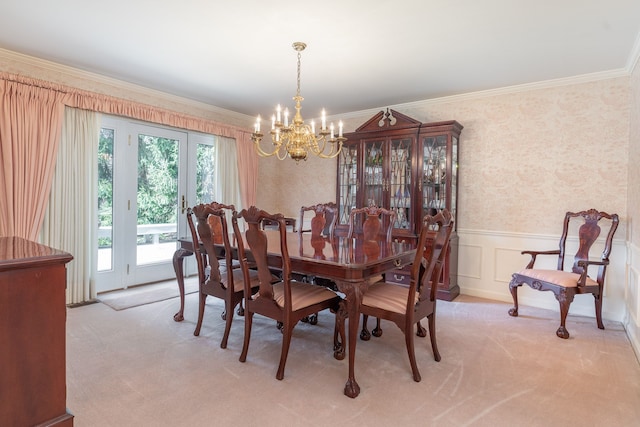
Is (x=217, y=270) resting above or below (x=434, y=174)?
below

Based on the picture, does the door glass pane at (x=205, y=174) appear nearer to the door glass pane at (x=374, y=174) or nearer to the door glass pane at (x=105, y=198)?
the door glass pane at (x=105, y=198)

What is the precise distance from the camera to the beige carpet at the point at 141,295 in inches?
142

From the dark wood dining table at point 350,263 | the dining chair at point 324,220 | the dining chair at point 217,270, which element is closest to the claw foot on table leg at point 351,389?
the dark wood dining table at point 350,263

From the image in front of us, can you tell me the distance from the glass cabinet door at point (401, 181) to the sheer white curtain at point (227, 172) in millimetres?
2268

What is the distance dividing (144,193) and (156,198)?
0.53 ft

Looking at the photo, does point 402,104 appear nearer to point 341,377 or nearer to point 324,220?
point 324,220

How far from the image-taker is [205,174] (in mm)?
4973

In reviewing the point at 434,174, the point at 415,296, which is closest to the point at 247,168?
the point at 434,174

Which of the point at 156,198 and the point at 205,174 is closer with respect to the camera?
the point at 156,198

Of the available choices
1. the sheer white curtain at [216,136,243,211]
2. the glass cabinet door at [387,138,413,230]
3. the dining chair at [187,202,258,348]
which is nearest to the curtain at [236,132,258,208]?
the sheer white curtain at [216,136,243,211]

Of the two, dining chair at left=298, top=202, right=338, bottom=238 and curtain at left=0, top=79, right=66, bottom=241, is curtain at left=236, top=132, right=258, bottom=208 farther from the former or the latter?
Answer: curtain at left=0, top=79, right=66, bottom=241

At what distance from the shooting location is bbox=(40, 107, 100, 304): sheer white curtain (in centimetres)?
349

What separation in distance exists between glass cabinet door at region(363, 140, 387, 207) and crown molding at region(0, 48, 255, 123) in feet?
7.19

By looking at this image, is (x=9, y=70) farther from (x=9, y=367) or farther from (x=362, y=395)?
(x=362, y=395)
